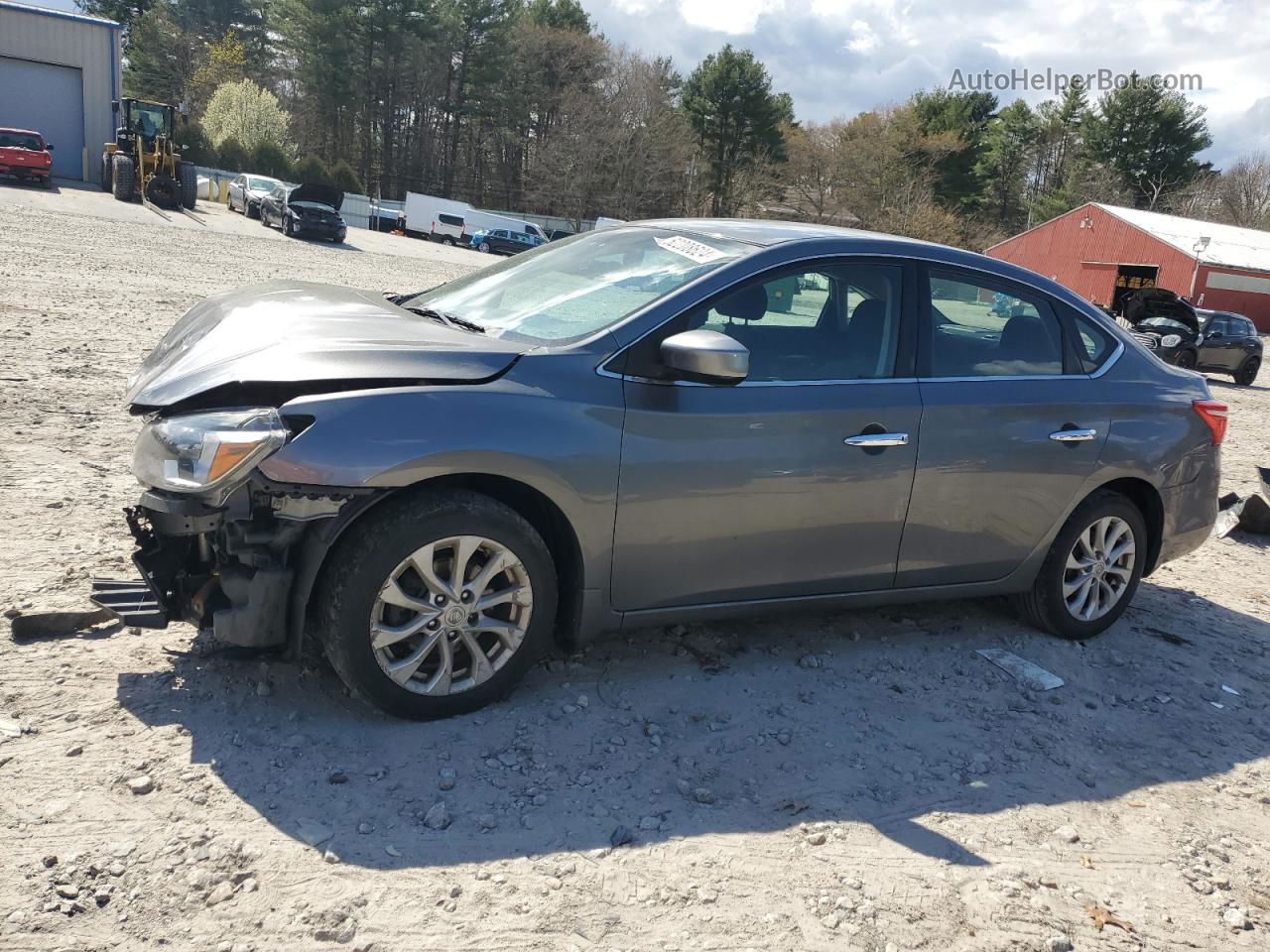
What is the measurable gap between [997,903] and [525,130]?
69762mm

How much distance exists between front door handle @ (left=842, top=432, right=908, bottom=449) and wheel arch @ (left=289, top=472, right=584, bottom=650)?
3.88 ft

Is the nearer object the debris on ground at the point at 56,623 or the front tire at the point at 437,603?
the front tire at the point at 437,603

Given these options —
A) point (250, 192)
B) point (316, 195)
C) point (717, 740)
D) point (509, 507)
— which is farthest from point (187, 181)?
point (717, 740)

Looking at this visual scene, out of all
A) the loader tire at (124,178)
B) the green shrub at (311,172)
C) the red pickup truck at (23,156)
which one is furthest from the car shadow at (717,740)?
the green shrub at (311,172)

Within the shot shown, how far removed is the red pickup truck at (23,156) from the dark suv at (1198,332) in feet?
106

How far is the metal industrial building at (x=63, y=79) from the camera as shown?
39.9 m

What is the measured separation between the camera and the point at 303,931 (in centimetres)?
250

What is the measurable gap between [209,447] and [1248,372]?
23407 mm

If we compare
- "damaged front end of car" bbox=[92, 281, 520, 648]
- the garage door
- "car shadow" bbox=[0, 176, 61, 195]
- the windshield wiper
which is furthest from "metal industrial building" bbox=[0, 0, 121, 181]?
"damaged front end of car" bbox=[92, 281, 520, 648]

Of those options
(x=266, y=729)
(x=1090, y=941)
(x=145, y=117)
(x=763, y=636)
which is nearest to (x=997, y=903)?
(x=1090, y=941)

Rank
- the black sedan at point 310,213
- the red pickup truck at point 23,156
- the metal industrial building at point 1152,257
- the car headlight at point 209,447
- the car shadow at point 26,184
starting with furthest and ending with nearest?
the metal industrial building at point 1152,257 < the car shadow at point 26,184 < the red pickup truck at point 23,156 < the black sedan at point 310,213 < the car headlight at point 209,447

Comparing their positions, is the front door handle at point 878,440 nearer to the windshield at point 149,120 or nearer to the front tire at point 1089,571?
the front tire at point 1089,571

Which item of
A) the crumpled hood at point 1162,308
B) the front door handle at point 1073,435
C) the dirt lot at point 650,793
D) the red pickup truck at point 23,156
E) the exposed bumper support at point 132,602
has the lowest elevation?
the dirt lot at point 650,793

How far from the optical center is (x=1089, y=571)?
482 centimetres
